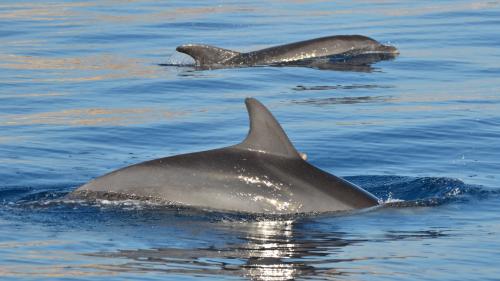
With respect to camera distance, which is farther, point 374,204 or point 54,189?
point 54,189

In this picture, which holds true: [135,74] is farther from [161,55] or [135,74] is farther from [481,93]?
[481,93]

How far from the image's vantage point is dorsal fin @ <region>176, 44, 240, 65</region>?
77.6ft

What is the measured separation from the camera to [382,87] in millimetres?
20734

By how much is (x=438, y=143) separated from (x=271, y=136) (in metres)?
5.32

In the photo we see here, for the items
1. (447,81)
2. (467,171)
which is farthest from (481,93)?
(467,171)

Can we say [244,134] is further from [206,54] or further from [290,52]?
[290,52]

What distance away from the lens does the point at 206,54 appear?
2375cm

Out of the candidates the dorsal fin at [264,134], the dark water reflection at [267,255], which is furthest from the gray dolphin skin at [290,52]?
the dark water reflection at [267,255]

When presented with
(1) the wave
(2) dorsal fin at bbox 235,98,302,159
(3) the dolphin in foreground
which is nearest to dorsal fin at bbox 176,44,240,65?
(1) the wave

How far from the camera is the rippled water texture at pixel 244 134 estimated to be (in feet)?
34.0

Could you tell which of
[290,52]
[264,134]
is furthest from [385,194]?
[290,52]

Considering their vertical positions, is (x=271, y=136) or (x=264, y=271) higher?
(x=271, y=136)

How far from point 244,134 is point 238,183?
17.0 feet

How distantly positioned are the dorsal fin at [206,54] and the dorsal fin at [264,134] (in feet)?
40.3
